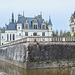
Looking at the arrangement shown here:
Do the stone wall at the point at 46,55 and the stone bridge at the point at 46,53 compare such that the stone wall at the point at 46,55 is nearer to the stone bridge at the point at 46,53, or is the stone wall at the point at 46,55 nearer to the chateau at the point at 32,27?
the stone bridge at the point at 46,53

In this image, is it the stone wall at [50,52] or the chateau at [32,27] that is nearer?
the stone wall at [50,52]

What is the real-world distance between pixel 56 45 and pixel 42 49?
2016 mm

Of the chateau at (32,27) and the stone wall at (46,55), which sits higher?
the chateau at (32,27)

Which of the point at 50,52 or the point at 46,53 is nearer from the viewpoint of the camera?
the point at 46,53

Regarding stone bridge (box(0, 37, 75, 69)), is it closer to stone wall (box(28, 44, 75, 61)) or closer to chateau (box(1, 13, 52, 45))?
stone wall (box(28, 44, 75, 61))

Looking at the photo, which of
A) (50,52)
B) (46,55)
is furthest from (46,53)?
(50,52)

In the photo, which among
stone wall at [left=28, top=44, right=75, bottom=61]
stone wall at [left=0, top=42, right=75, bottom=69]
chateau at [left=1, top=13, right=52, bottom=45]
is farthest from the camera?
chateau at [left=1, top=13, right=52, bottom=45]

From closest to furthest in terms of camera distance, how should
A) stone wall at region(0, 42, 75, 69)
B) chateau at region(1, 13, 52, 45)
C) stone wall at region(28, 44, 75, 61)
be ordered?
stone wall at region(0, 42, 75, 69)
stone wall at region(28, 44, 75, 61)
chateau at region(1, 13, 52, 45)

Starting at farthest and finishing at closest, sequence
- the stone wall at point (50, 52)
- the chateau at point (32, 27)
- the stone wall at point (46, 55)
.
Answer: the chateau at point (32, 27) → the stone wall at point (50, 52) → the stone wall at point (46, 55)

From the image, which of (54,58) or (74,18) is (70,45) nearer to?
(54,58)

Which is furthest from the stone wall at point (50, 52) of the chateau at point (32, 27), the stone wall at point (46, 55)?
the chateau at point (32, 27)

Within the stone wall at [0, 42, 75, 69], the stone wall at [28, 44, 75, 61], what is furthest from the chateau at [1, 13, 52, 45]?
the stone wall at [28, 44, 75, 61]

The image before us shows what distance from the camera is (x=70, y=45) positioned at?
95.8 ft

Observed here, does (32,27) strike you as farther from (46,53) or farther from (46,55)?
(46,55)
